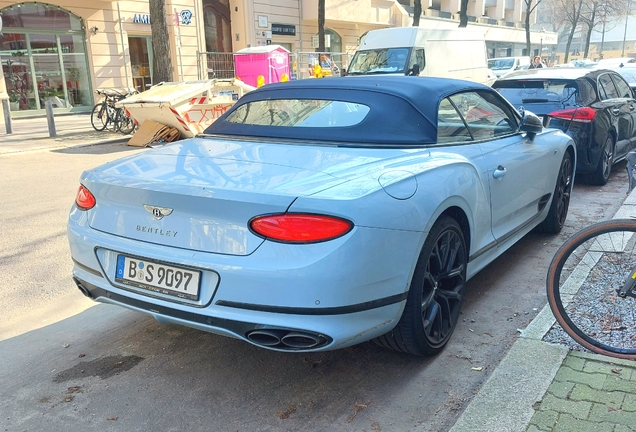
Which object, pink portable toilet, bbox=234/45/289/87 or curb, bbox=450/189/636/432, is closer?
curb, bbox=450/189/636/432

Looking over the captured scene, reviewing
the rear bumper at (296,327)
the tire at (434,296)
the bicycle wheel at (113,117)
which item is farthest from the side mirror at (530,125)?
the bicycle wheel at (113,117)

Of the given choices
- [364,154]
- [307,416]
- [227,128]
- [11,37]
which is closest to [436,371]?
[307,416]

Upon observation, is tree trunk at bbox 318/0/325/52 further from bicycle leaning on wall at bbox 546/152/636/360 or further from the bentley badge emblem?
the bentley badge emblem

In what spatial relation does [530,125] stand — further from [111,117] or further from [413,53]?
[413,53]

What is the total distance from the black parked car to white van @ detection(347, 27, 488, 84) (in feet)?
27.4

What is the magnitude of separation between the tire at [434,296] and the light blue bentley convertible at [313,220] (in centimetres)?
1

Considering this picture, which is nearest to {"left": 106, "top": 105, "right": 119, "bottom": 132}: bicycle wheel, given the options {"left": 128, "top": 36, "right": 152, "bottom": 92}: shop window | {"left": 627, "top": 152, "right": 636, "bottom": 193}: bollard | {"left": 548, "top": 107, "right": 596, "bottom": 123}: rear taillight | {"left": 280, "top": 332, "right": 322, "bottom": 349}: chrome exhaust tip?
{"left": 128, "top": 36, "right": 152, "bottom": 92}: shop window

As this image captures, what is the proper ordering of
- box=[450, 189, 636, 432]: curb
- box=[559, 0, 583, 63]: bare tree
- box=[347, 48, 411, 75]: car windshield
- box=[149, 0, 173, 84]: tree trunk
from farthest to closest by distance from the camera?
box=[559, 0, 583, 63]: bare tree → box=[347, 48, 411, 75]: car windshield → box=[149, 0, 173, 84]: tree trunk → box=[450, 189, 636, 432]: curb

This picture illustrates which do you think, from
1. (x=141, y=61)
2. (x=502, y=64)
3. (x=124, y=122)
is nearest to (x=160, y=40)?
(x=124, y=122)

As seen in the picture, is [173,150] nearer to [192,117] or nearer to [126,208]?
[126,208]

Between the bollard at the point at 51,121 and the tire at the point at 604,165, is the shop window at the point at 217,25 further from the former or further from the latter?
the tire at the point at 604,165

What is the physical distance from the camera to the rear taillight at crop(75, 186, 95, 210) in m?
3.02

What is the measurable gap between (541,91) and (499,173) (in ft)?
14.4

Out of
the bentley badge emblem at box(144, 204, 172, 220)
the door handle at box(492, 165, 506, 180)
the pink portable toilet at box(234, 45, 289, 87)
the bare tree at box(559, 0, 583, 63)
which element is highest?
the bare tree at box(559, 0, 583, 63)
